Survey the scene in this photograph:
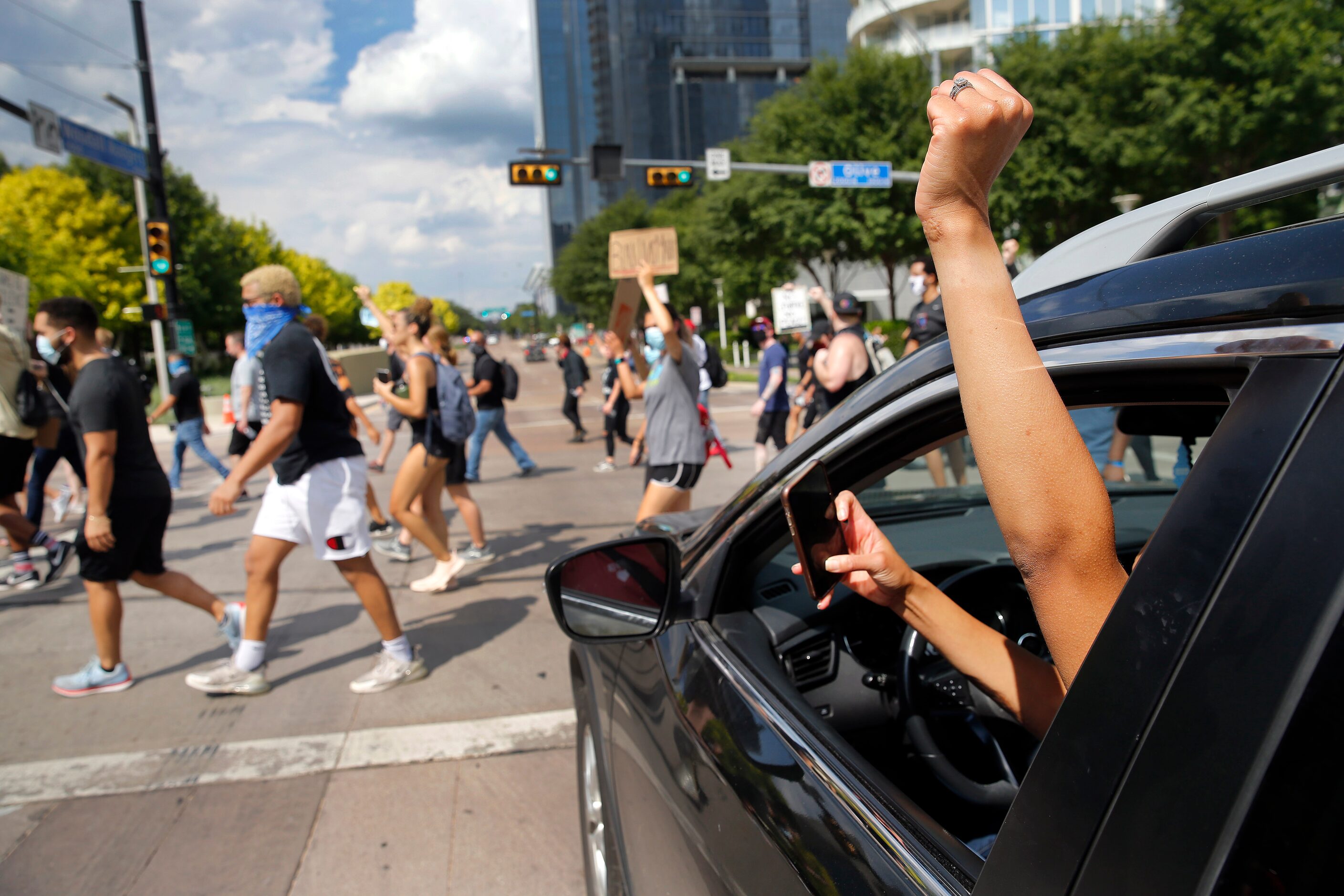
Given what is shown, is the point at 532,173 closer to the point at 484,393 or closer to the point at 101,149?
the point at 101,149

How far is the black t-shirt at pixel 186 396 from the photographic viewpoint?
9906 mm

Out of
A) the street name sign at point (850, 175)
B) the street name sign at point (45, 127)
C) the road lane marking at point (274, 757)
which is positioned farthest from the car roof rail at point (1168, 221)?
the street name sign at point (850, 175)

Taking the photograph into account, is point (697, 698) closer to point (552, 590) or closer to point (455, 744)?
point (552, 590)

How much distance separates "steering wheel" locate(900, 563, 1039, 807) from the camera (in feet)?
4.92

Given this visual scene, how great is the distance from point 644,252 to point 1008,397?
13.1 feet

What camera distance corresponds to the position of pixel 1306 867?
2.01 ft

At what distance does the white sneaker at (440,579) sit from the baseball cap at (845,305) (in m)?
3.35

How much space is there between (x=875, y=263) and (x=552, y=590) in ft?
107

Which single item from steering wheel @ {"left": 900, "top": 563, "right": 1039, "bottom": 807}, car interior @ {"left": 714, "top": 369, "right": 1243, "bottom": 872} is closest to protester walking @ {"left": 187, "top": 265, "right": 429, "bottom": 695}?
car interior @ {"left": 714, "top": 369, "right": 1243, "bottom": 872}

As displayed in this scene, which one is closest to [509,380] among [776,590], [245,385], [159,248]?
[245,385]

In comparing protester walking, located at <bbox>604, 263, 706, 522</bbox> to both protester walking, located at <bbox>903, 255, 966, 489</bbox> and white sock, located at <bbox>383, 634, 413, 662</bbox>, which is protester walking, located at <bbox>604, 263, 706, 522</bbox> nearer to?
white sock, located at <bbox>383, 634, 413, 662</bbox>

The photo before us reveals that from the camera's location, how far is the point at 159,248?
15945 millimetres

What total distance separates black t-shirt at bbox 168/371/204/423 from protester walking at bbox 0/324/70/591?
3454 mm

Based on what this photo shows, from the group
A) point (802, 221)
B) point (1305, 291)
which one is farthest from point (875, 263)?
point (1305, 291)
